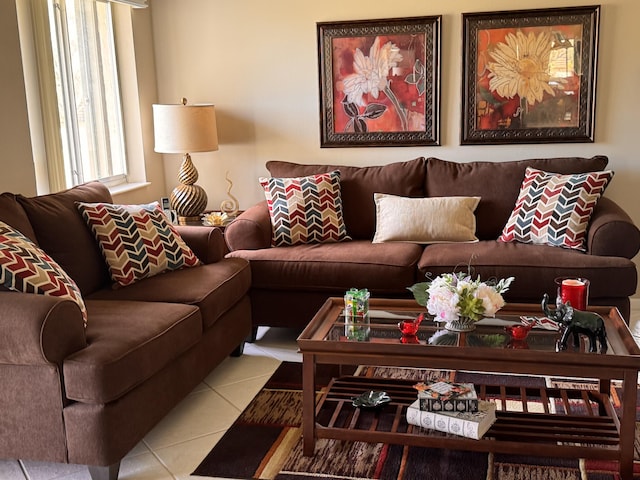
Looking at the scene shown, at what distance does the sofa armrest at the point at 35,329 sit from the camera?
2.23m

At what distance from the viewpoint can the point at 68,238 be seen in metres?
3.08

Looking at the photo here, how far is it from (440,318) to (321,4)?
2.59 meters

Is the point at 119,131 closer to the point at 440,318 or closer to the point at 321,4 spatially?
the point at 321,4

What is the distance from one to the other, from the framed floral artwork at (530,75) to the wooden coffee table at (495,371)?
1.78 metres

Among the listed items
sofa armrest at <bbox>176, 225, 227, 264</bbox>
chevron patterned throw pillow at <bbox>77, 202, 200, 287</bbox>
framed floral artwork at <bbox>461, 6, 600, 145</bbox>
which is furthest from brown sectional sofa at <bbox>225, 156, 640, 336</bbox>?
chevron patterned throw pillow at <bbox>77, 202, 200, 287</bbox>

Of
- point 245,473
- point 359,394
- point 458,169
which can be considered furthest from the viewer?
point 458,169

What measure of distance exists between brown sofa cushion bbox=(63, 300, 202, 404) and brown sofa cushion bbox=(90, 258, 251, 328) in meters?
0.11

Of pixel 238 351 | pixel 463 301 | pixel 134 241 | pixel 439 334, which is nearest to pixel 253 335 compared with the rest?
pixel 238 351

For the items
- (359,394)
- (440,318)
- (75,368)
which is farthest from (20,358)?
(440,318)

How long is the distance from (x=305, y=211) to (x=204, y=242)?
2.13 feet

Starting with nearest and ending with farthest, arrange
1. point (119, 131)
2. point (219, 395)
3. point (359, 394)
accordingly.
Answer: point (359, 394), point (219, 395), point (119, 131)

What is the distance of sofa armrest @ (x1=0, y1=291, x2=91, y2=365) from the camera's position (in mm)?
2230

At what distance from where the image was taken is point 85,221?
320 cm

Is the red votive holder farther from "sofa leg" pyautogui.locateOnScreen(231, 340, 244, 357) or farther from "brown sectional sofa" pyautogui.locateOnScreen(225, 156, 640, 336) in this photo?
"sofa leg" pyautogui.locateOnScreen(231, 340, 244, 357)
